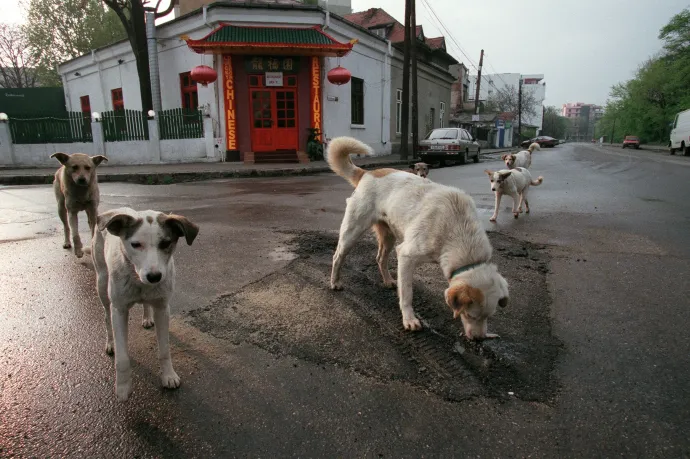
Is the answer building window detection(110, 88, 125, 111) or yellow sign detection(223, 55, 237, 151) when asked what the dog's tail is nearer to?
yellow sign detection(223, 55, 237, 151)

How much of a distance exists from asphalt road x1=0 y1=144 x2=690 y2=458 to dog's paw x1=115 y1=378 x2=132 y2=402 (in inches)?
1.8

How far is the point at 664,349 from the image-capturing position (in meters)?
2.67

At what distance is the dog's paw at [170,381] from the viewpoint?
228 centimetres

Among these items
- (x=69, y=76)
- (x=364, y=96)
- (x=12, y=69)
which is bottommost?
(x=364, y=96)

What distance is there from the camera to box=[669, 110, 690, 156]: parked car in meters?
26.8

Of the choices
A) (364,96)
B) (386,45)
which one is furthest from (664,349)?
(386,45)

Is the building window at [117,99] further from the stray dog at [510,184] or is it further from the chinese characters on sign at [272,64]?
the stray dog at [510,184]

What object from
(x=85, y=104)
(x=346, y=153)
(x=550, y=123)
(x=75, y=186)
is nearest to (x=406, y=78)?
(x=346, y=153)

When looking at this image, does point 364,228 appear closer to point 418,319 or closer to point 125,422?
point 418,319

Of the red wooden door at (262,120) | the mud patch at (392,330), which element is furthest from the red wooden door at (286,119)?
the mud patch at (392,330)

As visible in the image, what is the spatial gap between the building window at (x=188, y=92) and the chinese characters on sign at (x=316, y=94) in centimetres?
594

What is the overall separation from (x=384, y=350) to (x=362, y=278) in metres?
1.41

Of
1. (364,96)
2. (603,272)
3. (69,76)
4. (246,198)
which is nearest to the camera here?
(603,272)

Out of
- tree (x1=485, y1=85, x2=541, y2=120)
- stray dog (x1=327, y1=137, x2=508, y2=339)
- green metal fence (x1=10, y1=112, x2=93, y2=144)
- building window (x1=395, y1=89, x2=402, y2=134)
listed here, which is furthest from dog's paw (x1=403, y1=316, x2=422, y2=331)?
tree (x1=485, y1=85, x2=541, y2=120)
